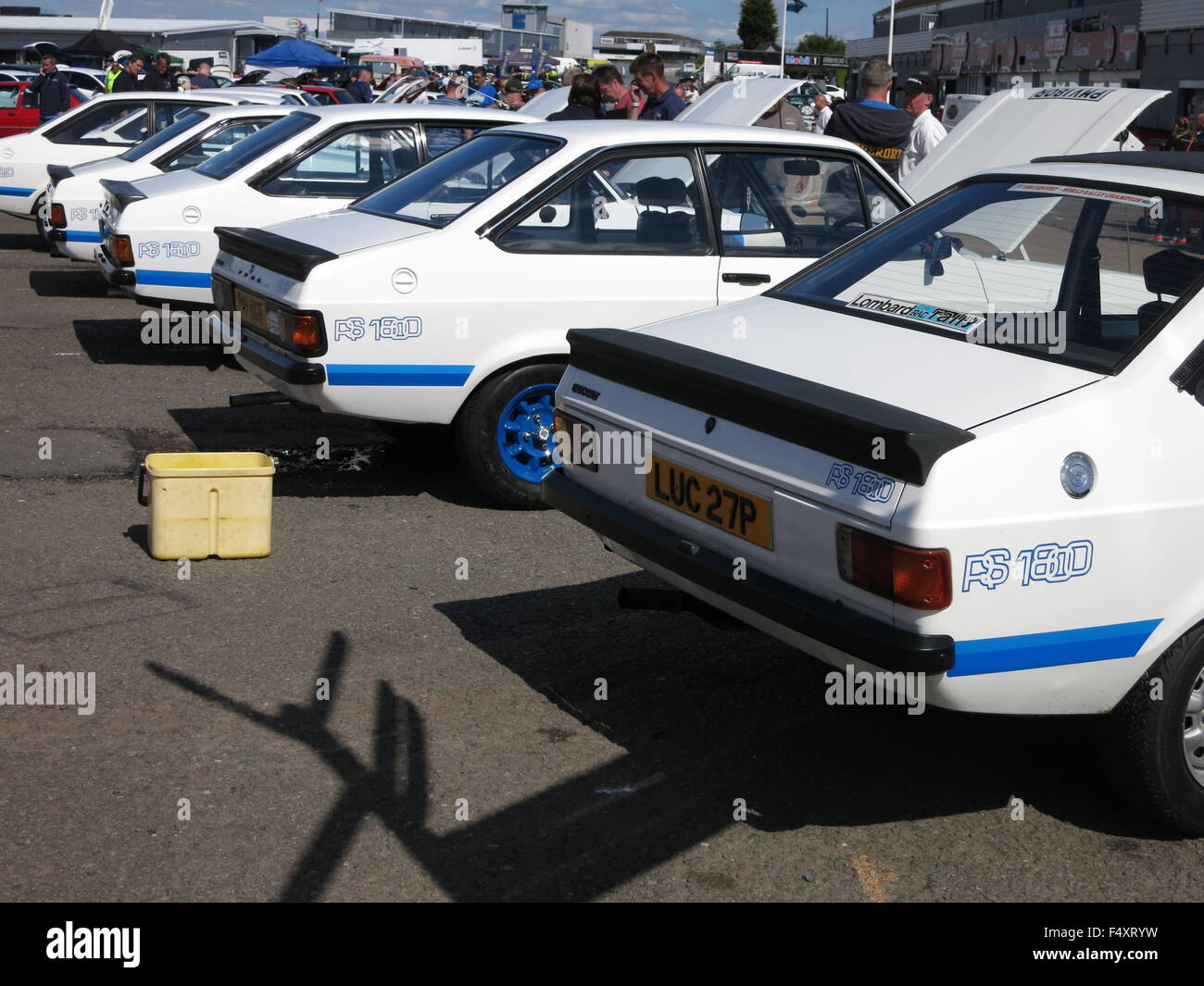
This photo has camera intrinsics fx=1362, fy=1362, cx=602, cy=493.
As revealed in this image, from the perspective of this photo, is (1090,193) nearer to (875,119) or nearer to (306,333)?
(306,333)

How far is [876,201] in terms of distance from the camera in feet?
23.1

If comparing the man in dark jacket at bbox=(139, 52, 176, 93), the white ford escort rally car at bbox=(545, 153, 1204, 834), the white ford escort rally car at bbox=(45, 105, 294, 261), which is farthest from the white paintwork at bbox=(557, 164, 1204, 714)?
the man in dark jacket at bbox=(139, 52, 176, 93)

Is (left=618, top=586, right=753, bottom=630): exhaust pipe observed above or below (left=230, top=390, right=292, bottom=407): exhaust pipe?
below

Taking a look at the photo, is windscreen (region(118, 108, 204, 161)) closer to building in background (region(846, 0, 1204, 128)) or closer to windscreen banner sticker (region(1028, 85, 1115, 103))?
windscreen banner sticker (region(1028, 85, 1115, 103))

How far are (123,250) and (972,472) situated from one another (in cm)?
770

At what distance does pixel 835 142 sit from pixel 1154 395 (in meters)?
3.84

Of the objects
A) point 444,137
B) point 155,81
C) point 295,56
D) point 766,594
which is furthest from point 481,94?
point 766,594

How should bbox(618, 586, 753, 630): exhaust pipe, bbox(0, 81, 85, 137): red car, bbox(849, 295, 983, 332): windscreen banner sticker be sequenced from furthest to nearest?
bbox(0, 81, 85, 137): red car
bbox(618, 586, 753, 630): exhaust pipe
bbox(849, 295, 983, 332): windscreen banner sticker

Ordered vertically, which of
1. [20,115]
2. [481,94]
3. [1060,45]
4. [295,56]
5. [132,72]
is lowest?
[20,115]

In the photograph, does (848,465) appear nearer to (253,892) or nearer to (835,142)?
(253,892)

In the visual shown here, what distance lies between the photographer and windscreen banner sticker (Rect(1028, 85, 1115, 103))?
8844 millimetres

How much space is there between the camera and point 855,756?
Answer: 13.6 feet

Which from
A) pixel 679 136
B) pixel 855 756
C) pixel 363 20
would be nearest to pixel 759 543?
pixel 855 756

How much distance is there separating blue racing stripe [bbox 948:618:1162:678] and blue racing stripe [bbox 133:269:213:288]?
7569 millimetres
